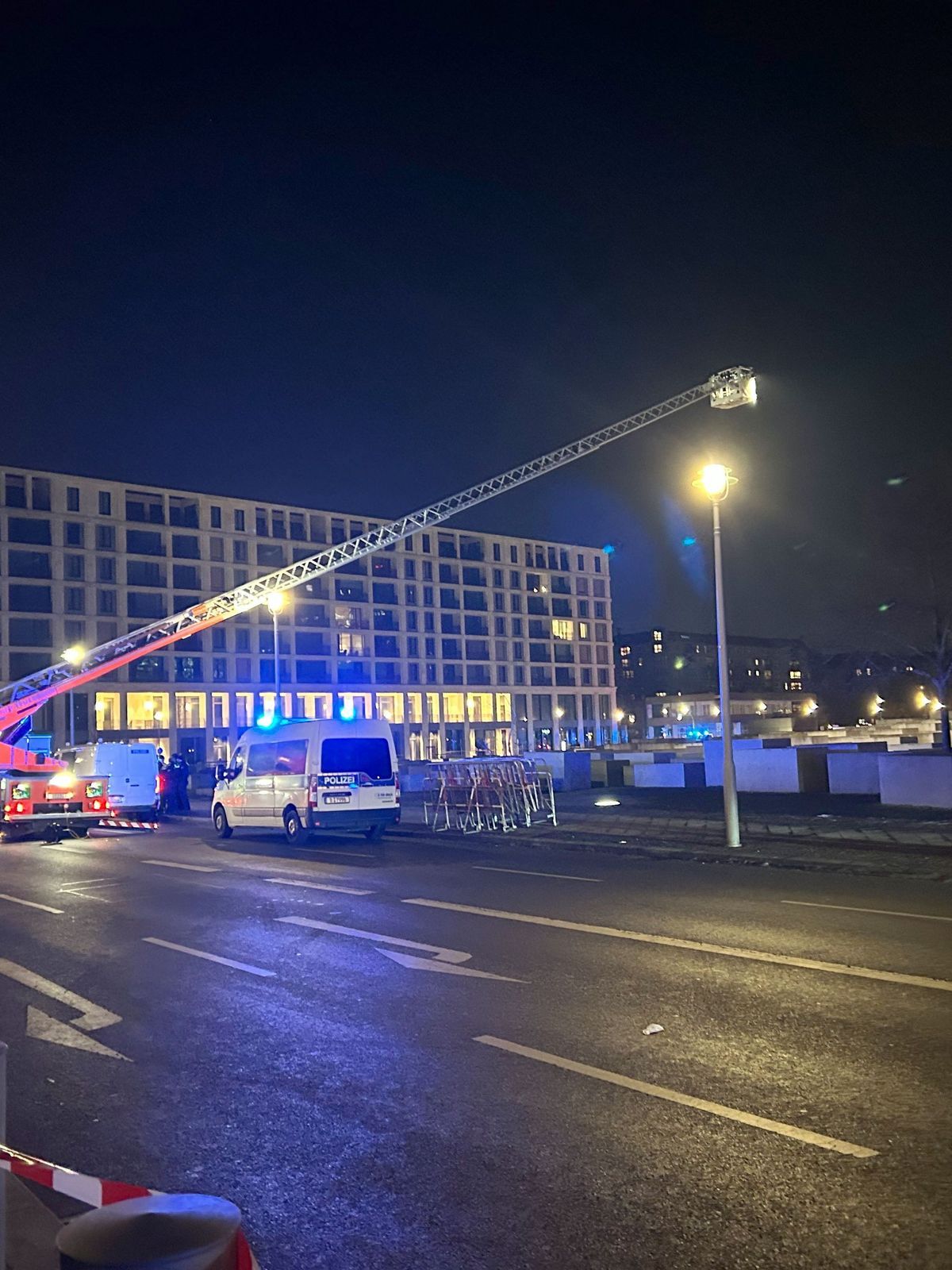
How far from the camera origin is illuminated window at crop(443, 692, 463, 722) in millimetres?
94188

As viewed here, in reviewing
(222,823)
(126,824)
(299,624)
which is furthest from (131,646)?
(299,624)

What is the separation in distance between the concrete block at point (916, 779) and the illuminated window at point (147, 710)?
203 feet

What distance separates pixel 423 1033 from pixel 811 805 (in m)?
17.7

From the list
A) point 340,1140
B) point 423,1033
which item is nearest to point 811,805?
point 423,1033

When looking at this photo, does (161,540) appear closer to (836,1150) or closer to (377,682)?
(377,682)

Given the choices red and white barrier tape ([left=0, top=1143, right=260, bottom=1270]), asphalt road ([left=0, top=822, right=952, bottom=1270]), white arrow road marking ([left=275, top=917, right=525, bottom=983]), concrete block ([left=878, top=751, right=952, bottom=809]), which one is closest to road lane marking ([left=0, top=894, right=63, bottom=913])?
asphalt road ([left=0, top=822, right=952, bottom=1270])

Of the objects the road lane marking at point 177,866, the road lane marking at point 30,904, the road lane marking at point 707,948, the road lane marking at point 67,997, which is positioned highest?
the road lane marking at point 67,997

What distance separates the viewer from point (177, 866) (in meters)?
17.9

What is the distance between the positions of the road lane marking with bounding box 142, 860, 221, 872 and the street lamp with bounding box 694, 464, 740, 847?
855cm

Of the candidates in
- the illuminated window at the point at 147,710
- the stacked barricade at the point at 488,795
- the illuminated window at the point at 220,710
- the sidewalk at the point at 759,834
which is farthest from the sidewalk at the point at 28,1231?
the illuminated window at the point at 220,710

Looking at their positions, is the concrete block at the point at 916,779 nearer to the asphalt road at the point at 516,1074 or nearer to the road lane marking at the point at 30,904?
the asphalt road at the point at 516,1074

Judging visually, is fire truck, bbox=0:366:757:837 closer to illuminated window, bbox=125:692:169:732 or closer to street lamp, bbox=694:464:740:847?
street lamp, bbox=694:464:740:847

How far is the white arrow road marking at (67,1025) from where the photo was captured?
284 inches

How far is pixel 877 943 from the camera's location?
9.48m
